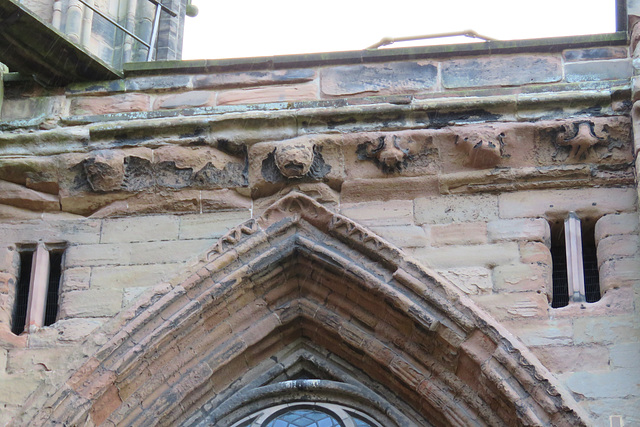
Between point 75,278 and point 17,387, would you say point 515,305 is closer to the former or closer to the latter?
point 75,278

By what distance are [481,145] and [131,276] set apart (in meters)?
2.04

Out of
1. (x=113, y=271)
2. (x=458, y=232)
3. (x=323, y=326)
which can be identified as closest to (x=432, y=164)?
(x=458, y=232)

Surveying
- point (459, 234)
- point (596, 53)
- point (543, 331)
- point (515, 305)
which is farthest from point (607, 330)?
point (596, 53)

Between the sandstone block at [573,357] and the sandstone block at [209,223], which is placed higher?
the sandstone block at [209,223]

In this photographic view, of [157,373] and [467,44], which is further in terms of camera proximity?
[467,44]

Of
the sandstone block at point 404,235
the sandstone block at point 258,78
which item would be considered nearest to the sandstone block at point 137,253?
the sandstone block at point 404,235

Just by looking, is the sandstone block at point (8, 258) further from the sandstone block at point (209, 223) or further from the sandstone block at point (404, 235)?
the sandstone block at point (404, 235)

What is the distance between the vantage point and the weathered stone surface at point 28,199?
31.0ft

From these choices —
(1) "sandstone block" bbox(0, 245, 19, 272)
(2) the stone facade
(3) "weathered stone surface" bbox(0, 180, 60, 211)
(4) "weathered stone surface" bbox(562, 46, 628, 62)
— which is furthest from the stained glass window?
(4) "weathered stone surface" bbox(562, 46, 628, 62)

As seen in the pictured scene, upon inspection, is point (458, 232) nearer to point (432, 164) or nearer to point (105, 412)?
point (432, 164)

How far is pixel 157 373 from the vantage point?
8.88m

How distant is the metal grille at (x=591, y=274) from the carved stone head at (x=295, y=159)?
1.59 meters

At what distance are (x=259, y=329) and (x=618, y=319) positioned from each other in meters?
1.95

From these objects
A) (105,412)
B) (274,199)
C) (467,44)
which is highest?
(467,44)
